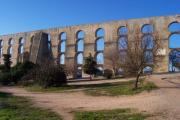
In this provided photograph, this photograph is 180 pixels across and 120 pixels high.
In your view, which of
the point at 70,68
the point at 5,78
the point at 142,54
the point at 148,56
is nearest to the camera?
the point at 142,54

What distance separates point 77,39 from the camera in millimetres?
53250

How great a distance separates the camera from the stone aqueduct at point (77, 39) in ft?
151

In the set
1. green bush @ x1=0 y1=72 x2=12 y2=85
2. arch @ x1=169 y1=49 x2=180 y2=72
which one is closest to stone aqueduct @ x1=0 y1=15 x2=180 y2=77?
arch @ x1=169 y1=49 x2=180 y2=72

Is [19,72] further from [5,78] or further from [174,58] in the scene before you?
[174,58]

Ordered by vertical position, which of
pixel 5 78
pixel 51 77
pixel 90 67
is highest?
pixel 90 67

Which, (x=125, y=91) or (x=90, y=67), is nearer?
(x=125, y=91)

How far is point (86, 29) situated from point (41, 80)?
24578 millimetres

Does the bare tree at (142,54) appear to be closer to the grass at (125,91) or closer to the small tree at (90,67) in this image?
the grass at (125,91)

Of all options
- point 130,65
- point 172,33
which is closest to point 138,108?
point 130,65

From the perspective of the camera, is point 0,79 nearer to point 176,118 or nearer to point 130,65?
point 130,65

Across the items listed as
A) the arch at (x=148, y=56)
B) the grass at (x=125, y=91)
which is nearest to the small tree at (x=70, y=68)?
the arch at (x=148, y=56)

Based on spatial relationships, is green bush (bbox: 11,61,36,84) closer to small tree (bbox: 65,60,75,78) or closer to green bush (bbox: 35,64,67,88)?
green bush (bbox: 35,64,67,88)

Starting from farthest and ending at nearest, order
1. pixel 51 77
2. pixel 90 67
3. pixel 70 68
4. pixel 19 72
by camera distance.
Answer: pixel 70 68 → pixel 90 67 → pixel 19 72 → pixel 51 77

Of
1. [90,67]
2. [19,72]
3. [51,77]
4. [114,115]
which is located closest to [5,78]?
[19,72]
